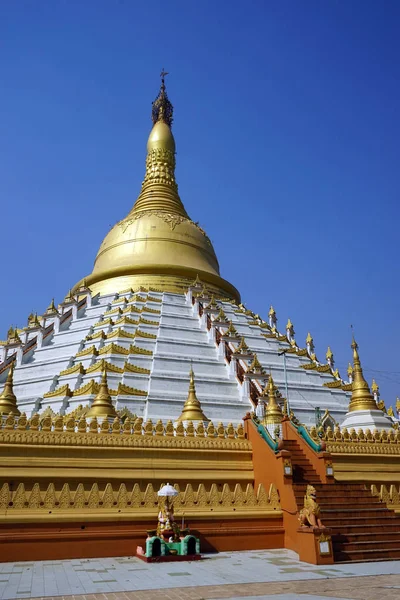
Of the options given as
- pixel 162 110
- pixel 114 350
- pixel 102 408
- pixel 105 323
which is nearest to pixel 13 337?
pixel 105 323

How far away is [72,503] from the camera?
932cm

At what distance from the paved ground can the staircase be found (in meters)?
0.49

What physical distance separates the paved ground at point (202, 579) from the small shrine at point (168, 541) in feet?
0.83

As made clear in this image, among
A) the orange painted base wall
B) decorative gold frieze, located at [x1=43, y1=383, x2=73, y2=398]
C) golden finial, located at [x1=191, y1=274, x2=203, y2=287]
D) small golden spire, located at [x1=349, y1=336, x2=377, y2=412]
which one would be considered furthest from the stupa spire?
the orange painted base wall

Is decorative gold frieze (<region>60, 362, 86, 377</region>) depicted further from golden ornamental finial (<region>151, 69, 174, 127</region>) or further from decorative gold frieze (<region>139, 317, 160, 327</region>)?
golden ornamental finial (<region>151, 69, 174, 127</region>)

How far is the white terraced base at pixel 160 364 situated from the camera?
58.1ft

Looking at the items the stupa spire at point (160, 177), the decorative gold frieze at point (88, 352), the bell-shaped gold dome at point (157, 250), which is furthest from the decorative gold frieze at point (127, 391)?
the stupa spire at point (160, 177)

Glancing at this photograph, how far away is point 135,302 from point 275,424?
1335 centimetres

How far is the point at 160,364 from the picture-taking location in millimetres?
19688

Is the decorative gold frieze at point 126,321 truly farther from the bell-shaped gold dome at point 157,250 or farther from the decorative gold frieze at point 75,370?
the bell-shaped gold dome at point 157,250

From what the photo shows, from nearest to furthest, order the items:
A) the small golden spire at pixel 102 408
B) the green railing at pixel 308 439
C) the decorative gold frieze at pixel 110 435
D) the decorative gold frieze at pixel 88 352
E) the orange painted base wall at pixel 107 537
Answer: the orange painted base wall at pixel 107 537 → the decorative gold frieze at pixel 110 435 → the green railing at pixel 308 439 → the small golden spire at pixel 102 408 → the decorative gold frieze at pixel 88 352

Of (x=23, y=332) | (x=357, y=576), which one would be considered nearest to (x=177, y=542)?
(x=357, y=576)

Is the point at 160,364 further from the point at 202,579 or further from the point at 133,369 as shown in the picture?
the point at 202,579

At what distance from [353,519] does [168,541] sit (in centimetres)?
352
